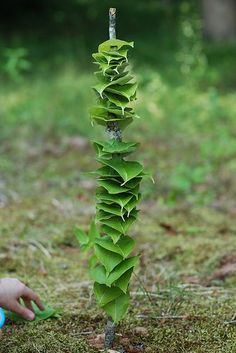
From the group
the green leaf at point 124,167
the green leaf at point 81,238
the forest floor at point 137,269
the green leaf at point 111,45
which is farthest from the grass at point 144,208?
the green leaf at point 111,45

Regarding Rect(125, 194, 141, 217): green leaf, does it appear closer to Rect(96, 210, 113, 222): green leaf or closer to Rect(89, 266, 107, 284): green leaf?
Rect(96, 210, 113, 222): green leaf

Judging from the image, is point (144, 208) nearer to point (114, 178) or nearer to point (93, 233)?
point (93, 233)

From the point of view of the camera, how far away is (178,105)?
7316 millimetres

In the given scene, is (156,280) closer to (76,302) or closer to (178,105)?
(76,302)

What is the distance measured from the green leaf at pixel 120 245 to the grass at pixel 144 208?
0.76ft

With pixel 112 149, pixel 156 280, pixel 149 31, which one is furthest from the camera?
pixel 149 31

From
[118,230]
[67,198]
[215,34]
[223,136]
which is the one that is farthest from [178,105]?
[118,230]

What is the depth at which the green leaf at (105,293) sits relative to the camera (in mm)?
2303

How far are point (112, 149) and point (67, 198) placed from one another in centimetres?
253

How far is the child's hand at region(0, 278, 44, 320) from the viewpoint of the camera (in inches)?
98.9

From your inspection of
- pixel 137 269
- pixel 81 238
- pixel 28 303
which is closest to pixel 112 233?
pixel 81 238

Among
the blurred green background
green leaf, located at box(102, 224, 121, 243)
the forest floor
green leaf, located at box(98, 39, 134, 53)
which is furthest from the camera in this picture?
the blurred green background

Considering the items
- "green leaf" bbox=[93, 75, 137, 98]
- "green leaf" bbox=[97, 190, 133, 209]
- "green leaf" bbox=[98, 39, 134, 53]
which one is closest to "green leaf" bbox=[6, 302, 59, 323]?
"green leaf" bbox=[97, 190, 133, 209]

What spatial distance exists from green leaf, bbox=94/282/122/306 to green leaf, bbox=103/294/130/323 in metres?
0.02
